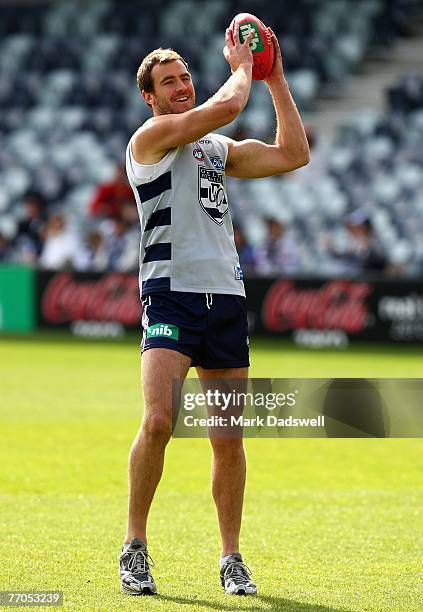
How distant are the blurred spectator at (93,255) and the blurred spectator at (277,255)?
2.53 m

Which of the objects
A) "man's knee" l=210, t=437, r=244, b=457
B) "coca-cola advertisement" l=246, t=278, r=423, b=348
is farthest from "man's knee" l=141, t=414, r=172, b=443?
"coca-cola advertisement" l=246, t=278, r=423, b=348

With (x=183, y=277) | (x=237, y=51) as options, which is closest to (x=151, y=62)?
(x=237, y=51)

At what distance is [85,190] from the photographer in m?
24.7

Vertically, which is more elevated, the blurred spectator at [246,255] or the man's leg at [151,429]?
the blurred spectator at [246,255]

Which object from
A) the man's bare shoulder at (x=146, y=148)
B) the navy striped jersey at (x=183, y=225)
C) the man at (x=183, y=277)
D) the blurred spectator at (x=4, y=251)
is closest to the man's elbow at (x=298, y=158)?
the man at (x=183, y=277)

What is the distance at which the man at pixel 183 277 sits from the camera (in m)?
5.52

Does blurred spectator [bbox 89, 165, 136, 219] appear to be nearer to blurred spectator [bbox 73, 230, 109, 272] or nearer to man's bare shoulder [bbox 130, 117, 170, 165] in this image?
blurred spectator [bbox 73, 230, 109, 272]

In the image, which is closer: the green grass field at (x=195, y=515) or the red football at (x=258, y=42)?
the green grass field at (x=195, y=515)

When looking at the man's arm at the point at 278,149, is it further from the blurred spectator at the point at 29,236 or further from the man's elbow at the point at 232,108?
the blurred spectator at the point at 29,236

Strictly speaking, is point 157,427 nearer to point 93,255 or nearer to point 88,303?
point 88,303

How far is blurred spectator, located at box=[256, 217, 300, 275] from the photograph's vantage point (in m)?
19.0

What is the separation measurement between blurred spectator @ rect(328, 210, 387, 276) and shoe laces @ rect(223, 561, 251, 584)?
1304cm

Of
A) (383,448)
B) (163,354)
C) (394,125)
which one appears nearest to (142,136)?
(163,354)

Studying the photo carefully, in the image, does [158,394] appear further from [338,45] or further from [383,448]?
[338,45]
